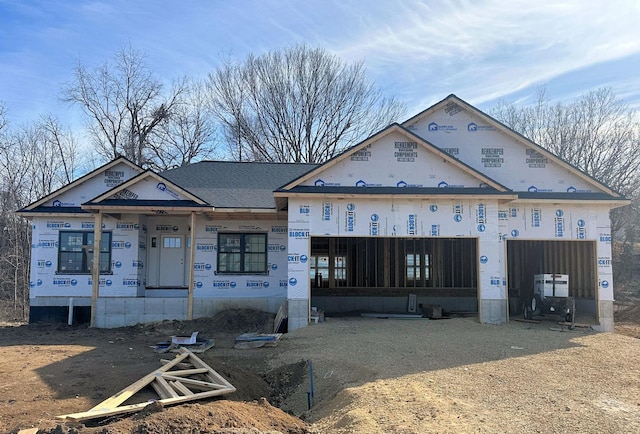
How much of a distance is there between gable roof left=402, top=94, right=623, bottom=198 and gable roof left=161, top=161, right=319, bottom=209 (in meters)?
4.08

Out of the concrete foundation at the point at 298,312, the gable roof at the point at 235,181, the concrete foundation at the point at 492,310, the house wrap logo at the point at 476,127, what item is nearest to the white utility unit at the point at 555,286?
the concrete foundation at the point at 492,310

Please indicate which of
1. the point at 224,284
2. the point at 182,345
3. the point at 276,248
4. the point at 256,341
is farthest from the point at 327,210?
the point at 182,345

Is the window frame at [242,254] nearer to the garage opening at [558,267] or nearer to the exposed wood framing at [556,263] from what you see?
the garage opening at [558,267]

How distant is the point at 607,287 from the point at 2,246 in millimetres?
32040

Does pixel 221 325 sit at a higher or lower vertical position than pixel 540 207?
lower

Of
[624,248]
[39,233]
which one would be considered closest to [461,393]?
[39,233]

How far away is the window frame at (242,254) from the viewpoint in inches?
701

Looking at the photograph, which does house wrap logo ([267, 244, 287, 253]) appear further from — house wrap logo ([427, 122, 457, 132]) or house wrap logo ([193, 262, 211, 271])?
house wrap logo ([427, 122, 457, 132])

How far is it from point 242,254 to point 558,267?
10.9 meters

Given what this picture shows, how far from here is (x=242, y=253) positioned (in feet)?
58.9

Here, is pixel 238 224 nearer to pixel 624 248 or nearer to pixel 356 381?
pixel 356 381

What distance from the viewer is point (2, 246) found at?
3156 centimetres

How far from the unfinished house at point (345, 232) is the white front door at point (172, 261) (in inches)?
1.4

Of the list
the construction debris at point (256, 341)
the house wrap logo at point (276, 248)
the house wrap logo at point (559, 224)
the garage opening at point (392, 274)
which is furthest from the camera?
the garage opening at point (392, 274)
